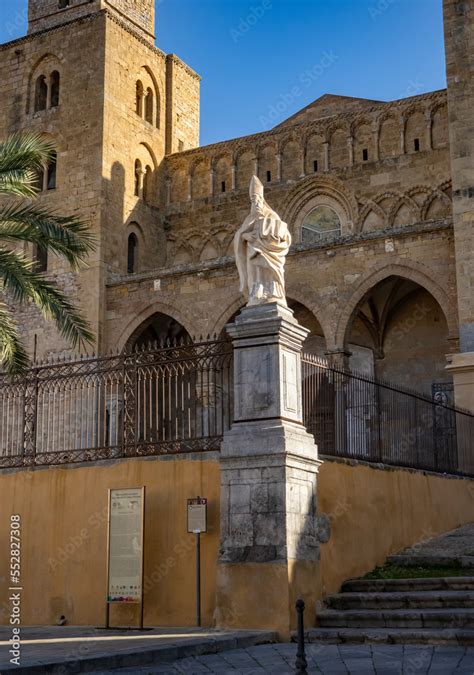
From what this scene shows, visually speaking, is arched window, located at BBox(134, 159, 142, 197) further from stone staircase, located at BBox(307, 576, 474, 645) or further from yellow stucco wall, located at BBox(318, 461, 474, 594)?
stone staircase, located at BBox(307, 576, 474, 645)

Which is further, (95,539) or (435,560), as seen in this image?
(435,560)

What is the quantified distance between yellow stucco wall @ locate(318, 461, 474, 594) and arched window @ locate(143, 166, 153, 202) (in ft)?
52.6

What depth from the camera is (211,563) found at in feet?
33.3

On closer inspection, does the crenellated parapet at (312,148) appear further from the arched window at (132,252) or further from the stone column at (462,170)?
the stone column at (462,170)

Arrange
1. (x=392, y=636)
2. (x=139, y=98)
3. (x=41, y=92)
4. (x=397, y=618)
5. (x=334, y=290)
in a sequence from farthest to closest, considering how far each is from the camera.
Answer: (x=139, y=98) < (x=41, y=92) < (x=334, y=290) < (x=397, y=618) < (x=392, y=636)

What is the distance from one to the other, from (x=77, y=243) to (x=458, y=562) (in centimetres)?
634

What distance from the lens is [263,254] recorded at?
10414mm

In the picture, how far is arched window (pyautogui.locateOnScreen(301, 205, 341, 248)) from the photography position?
26297 mm

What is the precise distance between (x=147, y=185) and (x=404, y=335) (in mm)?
8912

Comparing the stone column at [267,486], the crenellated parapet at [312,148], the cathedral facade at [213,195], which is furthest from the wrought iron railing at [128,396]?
the crenellated parapet at [312,148]

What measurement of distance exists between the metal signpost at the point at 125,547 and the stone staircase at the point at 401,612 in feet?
6.39

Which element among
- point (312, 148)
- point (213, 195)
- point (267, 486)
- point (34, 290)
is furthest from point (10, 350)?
point (213, 195)

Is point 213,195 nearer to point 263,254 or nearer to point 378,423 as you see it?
point 378,423

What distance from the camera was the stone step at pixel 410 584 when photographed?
33.6 ft
